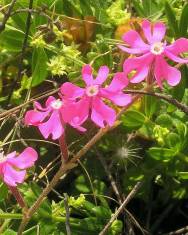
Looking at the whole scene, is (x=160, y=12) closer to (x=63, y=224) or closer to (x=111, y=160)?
(x=111, y=160)

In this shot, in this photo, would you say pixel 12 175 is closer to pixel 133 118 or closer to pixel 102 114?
pixel 102 114

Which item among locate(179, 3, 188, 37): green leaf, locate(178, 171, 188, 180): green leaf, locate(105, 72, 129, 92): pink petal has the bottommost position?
locate(178, 171, 188, 180): green leaf

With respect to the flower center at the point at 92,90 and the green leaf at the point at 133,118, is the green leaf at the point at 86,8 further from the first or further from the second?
the flower center at the point at 92,90

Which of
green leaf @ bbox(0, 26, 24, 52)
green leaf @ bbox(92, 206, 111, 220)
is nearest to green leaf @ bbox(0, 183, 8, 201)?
green leaf @ bbox(92, 206, 111, 220)

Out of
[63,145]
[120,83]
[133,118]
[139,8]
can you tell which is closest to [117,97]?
[120,83]

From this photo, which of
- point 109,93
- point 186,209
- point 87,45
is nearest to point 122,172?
point 186,209

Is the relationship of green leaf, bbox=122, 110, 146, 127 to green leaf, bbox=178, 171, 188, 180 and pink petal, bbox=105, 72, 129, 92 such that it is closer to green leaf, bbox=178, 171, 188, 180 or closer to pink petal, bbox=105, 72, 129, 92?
green leaf, bbox=178, 171, 188, 180
